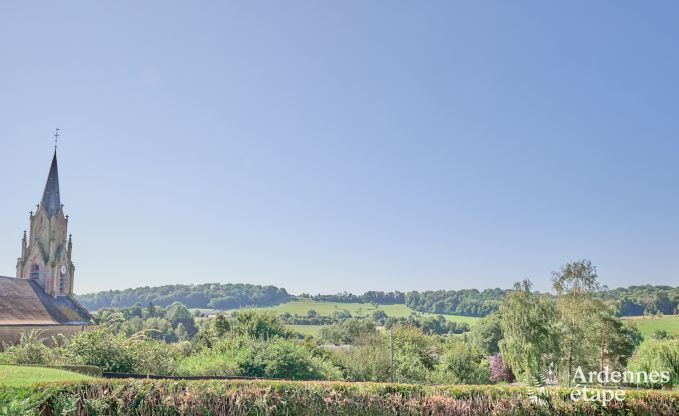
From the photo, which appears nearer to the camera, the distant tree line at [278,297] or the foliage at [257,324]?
the foliage at [257,324]

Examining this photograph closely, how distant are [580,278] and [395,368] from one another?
13.5m

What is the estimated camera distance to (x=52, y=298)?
48812 mm

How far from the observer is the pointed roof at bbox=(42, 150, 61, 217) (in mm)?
50906

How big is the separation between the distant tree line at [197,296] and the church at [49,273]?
9028 cm

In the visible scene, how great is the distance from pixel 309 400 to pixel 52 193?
5004 cm

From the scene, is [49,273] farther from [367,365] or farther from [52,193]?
[367,365]

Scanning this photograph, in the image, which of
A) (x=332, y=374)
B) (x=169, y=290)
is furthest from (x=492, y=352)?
(x=169, y=290)

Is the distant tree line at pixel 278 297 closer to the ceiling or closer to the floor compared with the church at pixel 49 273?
closer to the floor

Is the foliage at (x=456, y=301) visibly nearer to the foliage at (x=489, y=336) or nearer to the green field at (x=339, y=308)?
the green field at (x=339, y=308)

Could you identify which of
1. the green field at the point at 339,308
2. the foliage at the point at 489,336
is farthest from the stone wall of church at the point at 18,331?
the green field at the point at 339,308

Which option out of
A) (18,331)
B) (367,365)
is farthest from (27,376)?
(18,331)

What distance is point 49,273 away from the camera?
161ft

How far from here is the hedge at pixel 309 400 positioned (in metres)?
10.5

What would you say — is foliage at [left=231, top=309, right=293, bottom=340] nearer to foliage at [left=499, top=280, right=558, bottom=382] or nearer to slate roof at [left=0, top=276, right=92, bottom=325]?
slate roof at [left=0, top=276, right=92, bottom=325]
